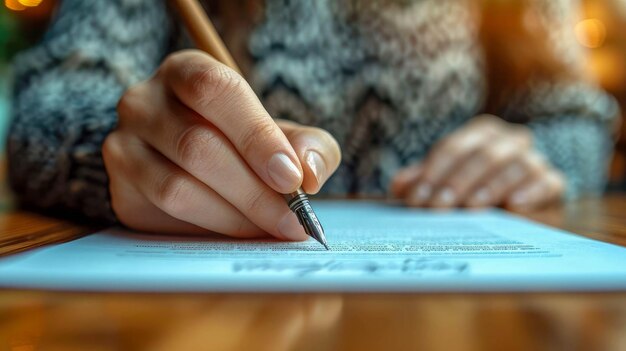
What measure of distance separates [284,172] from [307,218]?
0.09ft

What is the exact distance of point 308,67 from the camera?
763mm

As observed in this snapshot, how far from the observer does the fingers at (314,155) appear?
293 mm

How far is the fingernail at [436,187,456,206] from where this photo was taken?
525 millimetres

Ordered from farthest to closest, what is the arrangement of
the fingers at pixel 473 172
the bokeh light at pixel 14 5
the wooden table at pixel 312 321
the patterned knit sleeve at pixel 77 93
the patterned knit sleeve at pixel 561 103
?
the bokeh light at pixel 14 5 < the patterned knit sleeve at pixel 561 103 < the fingers at pixel 473 172 < the patterned knit sleeve at pixel 77 93 < the wooden table at pixel 312 321

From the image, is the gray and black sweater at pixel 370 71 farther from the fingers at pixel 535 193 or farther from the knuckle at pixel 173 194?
the knuckle at pixel 173 194

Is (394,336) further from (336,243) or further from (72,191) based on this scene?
(72,191)

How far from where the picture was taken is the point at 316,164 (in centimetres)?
30

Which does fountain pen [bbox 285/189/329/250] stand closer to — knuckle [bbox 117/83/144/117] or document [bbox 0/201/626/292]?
document [bbox 0/201/626/292]

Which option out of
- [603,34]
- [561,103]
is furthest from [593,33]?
[561,103]

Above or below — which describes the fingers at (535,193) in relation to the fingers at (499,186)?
below

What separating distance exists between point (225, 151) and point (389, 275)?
13 cm

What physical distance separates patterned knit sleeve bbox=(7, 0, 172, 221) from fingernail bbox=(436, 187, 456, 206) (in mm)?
305

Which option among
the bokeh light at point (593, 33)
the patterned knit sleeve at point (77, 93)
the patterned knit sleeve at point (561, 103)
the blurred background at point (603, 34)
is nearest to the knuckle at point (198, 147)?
the patterned knit sleeve at point (77, 93)

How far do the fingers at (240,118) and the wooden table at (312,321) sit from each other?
4.1 inches
